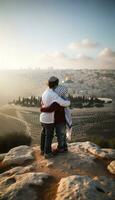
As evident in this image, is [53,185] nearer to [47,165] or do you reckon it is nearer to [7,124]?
[47,165]

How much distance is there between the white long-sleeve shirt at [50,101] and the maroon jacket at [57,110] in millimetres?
95

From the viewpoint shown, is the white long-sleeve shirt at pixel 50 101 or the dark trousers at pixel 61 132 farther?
the dark trousers at pixel 61 132

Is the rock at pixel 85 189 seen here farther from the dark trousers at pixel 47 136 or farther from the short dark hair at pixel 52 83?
the short dark hair at pixel 52 83

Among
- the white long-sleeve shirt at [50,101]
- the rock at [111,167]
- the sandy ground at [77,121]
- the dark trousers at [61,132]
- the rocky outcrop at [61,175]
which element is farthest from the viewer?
the sandy ground at [77,121]

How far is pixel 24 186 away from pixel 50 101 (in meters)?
2.21

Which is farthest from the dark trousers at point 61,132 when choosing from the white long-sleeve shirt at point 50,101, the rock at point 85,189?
the rock at point 85,189

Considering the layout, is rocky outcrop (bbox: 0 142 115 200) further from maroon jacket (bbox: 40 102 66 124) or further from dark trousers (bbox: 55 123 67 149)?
maroon jacket (bbox: 40 102 66 124)

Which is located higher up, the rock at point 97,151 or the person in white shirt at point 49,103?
the person in white shirt at point 49,103

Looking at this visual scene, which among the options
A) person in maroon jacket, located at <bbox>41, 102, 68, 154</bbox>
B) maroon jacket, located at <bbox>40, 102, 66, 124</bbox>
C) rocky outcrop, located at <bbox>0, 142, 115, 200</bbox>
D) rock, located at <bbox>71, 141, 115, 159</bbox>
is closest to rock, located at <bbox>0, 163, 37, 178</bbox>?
rocky outcrop, located at <bbox>0, 142, 115, 200</bbox>

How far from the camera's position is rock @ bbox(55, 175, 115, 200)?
16.7 feet

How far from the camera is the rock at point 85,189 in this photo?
5.08 metres

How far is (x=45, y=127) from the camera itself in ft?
22.6

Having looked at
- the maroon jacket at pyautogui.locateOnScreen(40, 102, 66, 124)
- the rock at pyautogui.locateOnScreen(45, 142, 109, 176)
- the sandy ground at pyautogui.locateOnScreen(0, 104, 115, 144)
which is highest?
the maroon jacket at pyautogui.locateOnScreen(40, 102, 66, 124)

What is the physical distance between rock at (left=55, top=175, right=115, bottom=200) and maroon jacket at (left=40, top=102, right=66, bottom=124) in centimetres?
169
